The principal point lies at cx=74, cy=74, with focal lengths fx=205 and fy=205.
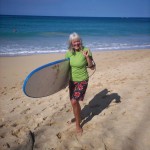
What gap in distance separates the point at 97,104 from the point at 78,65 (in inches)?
64.9

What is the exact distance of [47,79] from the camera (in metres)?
3.38

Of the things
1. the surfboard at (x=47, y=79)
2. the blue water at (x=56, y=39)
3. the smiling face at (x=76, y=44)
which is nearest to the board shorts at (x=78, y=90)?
the surfboard at (x=47, y=79)

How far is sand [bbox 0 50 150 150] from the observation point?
3.05m

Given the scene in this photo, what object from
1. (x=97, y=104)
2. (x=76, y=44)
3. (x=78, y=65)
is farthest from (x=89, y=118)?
(x=76, y=44)

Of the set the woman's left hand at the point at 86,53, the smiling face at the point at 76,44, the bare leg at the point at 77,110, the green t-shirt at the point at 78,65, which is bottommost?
the bare leg at the point at 77,110

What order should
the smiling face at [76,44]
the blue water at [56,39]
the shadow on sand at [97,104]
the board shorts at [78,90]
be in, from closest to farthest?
1. the smiling face at [76,44]
2. the board shorts at [78,90]
3. the shadow on sand at [97,104]
4. the blue water at [56,39]

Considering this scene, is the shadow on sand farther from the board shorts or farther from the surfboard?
the surfboard

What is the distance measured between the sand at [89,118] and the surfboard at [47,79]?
670 millimetres

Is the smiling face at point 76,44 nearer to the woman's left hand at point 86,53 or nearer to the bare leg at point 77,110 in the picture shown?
the woman's left hand at point 86,53

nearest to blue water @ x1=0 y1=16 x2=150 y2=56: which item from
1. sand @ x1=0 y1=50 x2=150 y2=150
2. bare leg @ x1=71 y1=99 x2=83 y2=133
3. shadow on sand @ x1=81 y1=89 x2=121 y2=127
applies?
sand @ x1=0 y1=50 x2=150 y2=150

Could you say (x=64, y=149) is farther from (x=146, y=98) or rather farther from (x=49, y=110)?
(x=146, y=98)

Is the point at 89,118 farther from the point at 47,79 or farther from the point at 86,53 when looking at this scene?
the point at 86,53

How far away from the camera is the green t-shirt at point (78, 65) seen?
304 centimetres

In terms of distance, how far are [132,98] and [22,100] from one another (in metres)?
2.58
